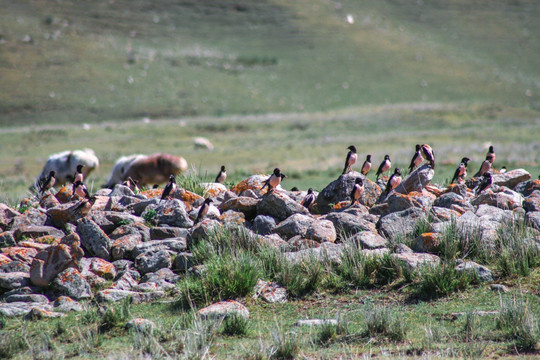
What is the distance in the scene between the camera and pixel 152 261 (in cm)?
994

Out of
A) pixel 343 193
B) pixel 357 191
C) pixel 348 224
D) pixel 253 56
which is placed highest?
pixel 253 56

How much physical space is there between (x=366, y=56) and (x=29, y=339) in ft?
303

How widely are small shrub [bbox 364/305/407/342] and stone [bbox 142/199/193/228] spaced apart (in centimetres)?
511

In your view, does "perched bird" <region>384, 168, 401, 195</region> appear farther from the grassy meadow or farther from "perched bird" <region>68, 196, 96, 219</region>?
"perched bird" <region>68, 196, 96, 219</region>

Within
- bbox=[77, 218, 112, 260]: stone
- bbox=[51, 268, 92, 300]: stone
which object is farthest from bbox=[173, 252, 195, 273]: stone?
bbox=[51, 268, 92, 300]: stone

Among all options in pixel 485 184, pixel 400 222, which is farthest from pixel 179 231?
pixel 485 184

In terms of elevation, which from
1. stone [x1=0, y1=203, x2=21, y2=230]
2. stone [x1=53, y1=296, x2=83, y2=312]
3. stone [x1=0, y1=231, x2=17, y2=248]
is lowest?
stone [x1=53, y1=296, x2=83, y2=312]

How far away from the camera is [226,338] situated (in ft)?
24.4

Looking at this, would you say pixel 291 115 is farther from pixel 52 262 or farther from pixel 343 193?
pixel 52 262

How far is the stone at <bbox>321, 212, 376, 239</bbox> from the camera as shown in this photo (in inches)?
428

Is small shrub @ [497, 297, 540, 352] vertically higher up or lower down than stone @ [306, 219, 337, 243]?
lower down

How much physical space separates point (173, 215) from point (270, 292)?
11.2ft

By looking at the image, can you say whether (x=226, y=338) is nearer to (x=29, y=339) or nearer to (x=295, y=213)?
(x=29, y=339)

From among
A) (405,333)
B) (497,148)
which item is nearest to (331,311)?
(405,333)
